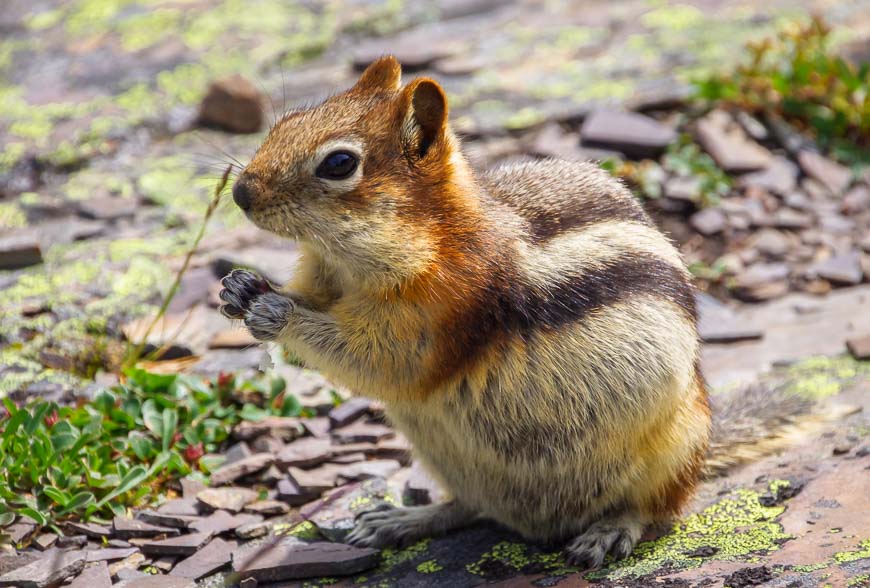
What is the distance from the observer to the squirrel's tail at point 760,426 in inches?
185

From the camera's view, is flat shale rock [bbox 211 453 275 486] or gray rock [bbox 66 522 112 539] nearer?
gray rock [bbox 66 522 112 539]

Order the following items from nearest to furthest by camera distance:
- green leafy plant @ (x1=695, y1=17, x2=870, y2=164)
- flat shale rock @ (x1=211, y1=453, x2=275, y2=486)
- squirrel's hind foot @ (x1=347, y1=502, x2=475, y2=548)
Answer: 1. squirrel's hind foot @ (x1=347, y1=502, x2=475, y2=548)
2. flat shale rock @ (x1=211, y1=453, x2=275, y2=486)
3. green leafy plant @ (x1=695, y1=17, x2=870, y2=164)

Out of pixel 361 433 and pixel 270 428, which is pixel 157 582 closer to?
pixel 270 428

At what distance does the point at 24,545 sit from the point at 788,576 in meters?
2.76

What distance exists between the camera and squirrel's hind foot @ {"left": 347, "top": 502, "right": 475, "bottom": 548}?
4.29m

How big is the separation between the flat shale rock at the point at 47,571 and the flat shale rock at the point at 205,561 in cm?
36

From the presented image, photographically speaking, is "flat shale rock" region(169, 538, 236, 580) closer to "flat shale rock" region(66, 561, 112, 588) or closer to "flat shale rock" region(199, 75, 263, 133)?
"flat shale rock" region(66, 561, 112, 588)

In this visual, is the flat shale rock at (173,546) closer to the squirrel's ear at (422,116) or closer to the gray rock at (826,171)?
the squirrel's ear at (422,116)

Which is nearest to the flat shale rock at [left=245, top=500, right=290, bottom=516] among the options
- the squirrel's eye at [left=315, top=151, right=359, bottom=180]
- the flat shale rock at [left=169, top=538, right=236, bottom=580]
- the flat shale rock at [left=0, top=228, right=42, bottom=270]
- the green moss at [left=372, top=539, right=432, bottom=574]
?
the flat shale rock at [left=169, top=538, right=236, bottom=580]

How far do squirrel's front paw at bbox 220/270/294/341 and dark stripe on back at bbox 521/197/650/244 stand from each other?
1.01m

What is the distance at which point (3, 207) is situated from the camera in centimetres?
676

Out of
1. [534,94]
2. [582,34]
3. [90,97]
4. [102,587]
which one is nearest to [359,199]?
[102,587]

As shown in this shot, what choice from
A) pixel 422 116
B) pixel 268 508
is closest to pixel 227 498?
pixel 268 508

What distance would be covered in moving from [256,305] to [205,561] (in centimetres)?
100
